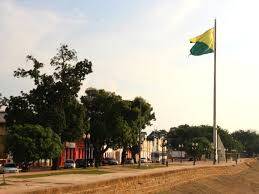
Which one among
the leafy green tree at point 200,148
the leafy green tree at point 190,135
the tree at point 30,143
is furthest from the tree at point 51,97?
the leafy green tree at point 190,135

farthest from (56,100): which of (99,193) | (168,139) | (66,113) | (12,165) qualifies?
(168,139)

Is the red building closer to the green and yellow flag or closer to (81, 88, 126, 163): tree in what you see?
(81, 88, 126, 163): tree

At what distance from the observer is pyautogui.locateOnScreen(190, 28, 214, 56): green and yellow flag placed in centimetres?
5366

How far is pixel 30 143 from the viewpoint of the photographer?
169 feet

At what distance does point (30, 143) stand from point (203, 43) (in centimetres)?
2012

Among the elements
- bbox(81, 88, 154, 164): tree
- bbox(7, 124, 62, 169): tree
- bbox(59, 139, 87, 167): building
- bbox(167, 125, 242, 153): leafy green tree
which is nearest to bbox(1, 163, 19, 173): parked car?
bbox(7, 124, 62, 169): tree

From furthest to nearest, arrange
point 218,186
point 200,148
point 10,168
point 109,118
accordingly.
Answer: point 200,148
point 109,118
point 10,168
point 218,186

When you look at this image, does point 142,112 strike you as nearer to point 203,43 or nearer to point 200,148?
point 203,43

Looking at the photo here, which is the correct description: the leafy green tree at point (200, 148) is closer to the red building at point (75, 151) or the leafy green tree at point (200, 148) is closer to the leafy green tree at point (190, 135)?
the red building at point (75, 151)

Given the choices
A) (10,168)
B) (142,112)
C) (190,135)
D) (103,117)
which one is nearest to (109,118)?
(103,117)

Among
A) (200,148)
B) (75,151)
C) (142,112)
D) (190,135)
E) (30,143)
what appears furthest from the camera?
(190,135)

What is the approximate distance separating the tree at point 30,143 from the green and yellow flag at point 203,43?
16.7 m

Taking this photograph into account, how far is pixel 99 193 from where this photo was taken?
806 inches

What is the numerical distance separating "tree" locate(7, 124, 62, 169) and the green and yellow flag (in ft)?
54.9
